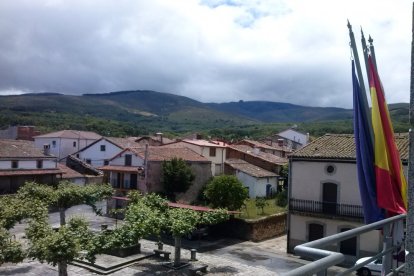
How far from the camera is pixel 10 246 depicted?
18.1 metres

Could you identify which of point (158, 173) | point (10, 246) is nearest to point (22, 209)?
point (10, 246)

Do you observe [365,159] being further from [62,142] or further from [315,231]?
[62,142]

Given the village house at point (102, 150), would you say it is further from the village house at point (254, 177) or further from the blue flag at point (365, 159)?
the blue flag at point (365, 159)

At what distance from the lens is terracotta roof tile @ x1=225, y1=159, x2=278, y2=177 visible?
144 feet

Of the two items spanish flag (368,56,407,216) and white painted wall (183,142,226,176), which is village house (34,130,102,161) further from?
spanish flag (368,56,407,216)

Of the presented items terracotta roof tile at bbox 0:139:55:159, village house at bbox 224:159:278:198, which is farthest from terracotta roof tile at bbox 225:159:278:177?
terracotta roof tile at bbox 0:139:55:159

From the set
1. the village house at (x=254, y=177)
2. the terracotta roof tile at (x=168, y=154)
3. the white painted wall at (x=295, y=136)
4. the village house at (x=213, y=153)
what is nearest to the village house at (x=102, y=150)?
the village house at (x=213, y=153)

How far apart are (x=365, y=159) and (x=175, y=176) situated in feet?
103

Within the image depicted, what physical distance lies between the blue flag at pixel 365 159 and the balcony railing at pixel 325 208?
65.2 feet

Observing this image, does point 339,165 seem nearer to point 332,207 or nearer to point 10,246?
point 332,207

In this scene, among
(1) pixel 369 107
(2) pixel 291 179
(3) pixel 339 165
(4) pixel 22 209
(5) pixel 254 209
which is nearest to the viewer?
(1) pixel 369 107

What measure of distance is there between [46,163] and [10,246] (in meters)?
28.2

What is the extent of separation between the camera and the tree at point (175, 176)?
124 feet

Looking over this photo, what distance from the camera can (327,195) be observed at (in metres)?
27.5
